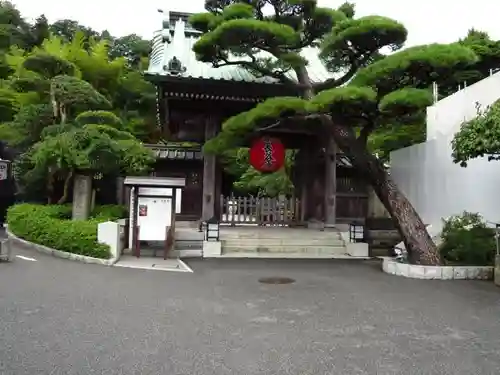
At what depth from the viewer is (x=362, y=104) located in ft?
30.0

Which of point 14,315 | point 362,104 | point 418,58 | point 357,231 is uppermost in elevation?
point 418,58

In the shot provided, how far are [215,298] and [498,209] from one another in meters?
7.55

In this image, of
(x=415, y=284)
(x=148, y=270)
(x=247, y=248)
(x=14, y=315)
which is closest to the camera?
(x=14, y=315)

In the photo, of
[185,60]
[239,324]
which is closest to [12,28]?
[185,60]

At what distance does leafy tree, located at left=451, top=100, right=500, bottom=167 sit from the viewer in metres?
8.09

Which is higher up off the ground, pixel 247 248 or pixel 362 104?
pixel 362 104

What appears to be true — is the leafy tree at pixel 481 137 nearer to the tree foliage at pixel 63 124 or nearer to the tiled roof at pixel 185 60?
the tiled roof at pixel 185 60

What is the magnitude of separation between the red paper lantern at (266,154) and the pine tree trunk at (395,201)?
147 inches

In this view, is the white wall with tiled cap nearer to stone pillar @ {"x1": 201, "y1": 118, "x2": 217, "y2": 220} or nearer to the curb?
stone pillar @ {"x1": 201, "y1": 118, "x2": 217, "y2": 220}

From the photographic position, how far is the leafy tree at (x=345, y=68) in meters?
8.84

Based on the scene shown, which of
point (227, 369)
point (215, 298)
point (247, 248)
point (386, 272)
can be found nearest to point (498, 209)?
point (386, 272)

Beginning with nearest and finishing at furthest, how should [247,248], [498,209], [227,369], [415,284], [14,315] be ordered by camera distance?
[227,369]
[14,315]
[415,284]
[498,209]
[247,248]

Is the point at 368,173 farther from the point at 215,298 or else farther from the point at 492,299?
the point at 215,298

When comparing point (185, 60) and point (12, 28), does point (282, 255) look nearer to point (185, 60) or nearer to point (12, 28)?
point (185, 60)
